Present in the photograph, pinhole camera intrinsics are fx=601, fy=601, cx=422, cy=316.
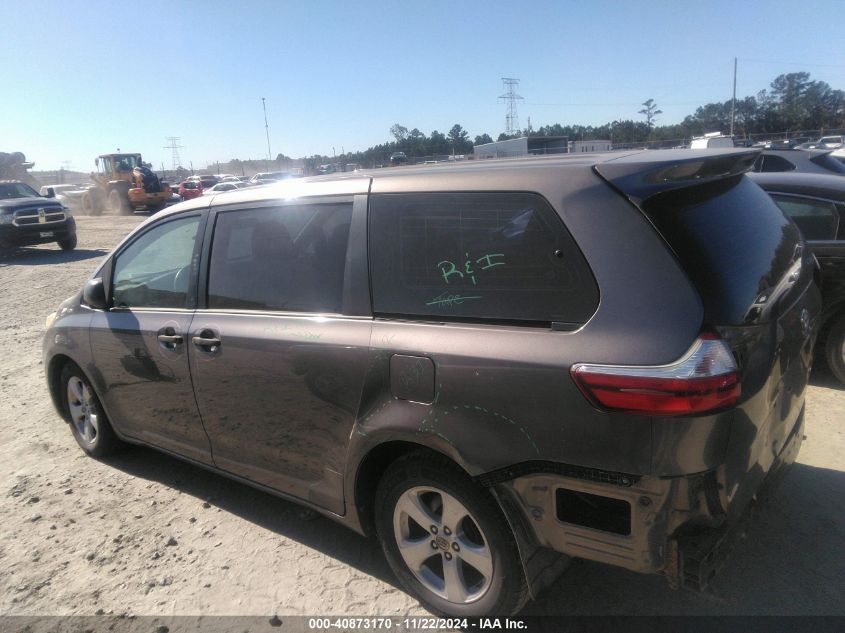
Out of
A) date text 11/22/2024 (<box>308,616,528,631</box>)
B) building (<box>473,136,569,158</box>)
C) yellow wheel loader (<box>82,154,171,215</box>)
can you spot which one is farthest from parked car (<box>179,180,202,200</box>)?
date text 11/22/2024 (<box>308,616,528,631</box>)

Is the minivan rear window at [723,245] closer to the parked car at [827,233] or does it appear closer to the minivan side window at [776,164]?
the parked car at [827,233]

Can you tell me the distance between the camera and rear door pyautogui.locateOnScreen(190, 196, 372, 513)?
259cm

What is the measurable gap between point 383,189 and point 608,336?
46.4 inches

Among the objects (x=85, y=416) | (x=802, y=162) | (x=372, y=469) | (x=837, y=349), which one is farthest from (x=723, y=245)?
(x=802, y=162)

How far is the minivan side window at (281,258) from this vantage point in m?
2.71

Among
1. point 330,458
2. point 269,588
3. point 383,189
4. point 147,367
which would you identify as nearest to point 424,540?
point 330,458

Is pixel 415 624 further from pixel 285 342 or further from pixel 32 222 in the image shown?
pixel 32 222

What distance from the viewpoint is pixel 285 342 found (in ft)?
9.02

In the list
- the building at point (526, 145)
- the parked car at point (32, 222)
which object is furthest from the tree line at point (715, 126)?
the parked car at point (32, 222)

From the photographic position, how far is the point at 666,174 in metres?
2.09

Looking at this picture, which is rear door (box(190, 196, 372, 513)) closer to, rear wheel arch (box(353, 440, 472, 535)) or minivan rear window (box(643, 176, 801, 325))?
rear wheel arch (box(353, 440, 472, 535))

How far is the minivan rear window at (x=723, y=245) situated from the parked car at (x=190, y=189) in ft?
128

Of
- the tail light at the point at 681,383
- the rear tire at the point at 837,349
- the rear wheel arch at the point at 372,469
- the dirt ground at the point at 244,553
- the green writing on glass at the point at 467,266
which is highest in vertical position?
the green writing on glass at the point at 467,266

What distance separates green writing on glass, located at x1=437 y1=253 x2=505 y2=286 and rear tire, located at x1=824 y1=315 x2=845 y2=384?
3.70 meters
